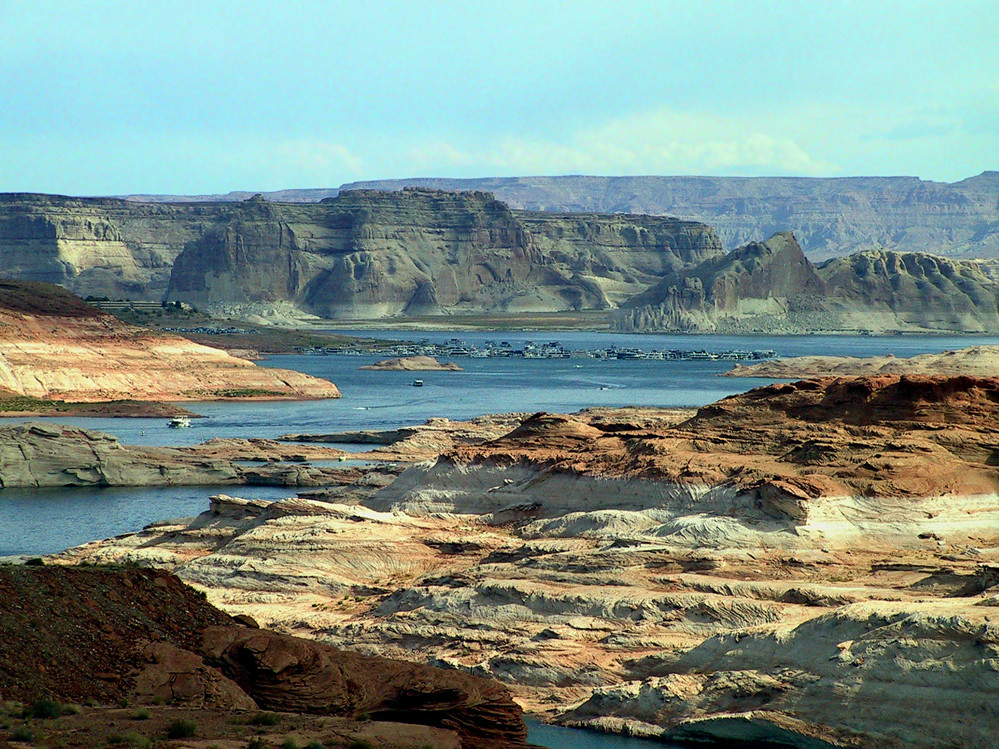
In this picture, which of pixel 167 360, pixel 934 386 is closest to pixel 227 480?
pixel 934 386

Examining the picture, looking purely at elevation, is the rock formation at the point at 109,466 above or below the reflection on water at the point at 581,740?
below

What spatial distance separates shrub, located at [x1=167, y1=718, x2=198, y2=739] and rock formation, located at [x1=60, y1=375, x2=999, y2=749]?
9.18m

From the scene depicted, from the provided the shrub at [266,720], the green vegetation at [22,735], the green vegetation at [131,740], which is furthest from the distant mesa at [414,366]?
the green vegetation at [22,735]

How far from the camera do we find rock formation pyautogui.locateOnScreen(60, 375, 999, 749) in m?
24.0

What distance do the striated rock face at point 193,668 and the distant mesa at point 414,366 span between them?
132 metres

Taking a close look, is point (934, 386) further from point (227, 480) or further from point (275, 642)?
point (227, 480)

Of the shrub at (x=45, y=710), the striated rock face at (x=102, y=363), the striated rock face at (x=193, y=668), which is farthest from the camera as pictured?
the striated rock face at (x=102, y=363)

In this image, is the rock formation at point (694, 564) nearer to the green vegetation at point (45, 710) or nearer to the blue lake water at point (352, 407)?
the blue lake water at point (352, 407)

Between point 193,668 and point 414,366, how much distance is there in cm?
13669

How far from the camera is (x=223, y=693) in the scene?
21719 mm

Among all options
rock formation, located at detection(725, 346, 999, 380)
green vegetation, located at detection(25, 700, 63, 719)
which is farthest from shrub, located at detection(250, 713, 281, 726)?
rock formation, located at detection(725, 346, 999, 380)

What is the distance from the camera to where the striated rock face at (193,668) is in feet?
70.4

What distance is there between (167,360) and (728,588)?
92791 millimetres

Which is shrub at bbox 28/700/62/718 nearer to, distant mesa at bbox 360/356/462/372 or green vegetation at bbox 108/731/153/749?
green vegetation at bbox 108/731/153/749
